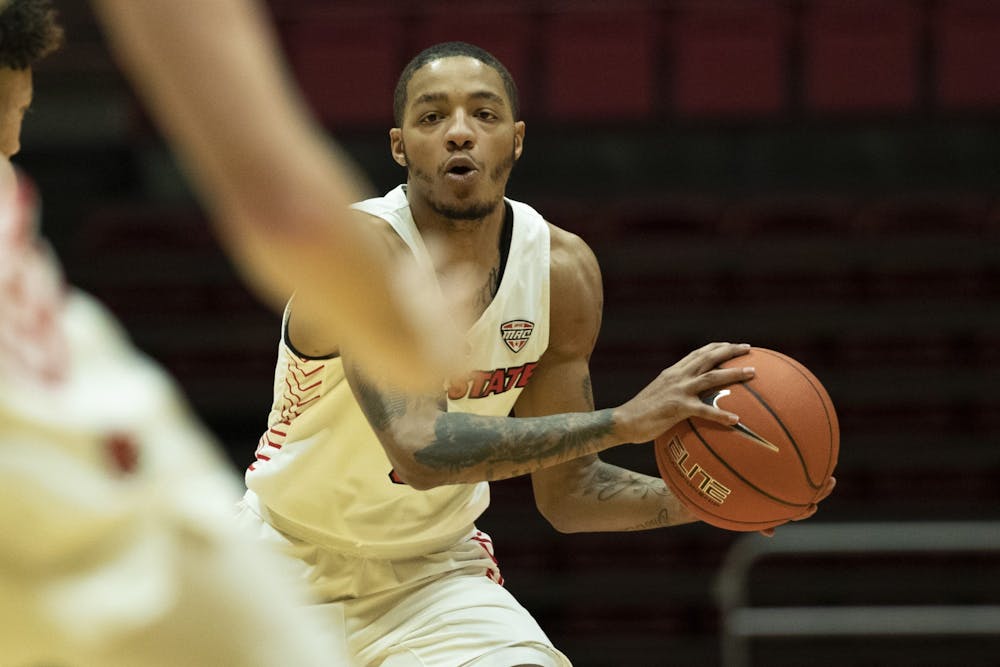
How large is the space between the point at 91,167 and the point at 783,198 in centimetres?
496

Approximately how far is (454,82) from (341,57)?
6.82 metres

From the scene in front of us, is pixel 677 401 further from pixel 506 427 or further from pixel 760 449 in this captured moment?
pixel 506 427

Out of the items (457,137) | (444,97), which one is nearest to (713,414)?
(457,137)

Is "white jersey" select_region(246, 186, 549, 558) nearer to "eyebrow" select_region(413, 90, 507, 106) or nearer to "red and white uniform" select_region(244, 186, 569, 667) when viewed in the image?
"red and white uniform" select_region(244, 186, 569, 667)

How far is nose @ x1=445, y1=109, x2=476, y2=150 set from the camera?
3.32 metres

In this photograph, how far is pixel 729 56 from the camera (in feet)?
31.8

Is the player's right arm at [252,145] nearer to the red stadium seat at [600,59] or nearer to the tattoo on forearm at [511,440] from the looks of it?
the tattoo on forearm at [511,440]

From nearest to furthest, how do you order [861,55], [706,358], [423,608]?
[706,358] → [423,608] → [861,55]

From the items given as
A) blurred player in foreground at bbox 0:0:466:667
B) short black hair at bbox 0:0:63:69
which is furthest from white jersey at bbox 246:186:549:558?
blurred player in foreground at bbox 0:0:466:667

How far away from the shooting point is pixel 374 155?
975cm

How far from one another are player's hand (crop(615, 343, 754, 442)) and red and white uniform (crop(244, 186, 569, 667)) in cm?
44

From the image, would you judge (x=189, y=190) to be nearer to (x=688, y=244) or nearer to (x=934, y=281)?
(x=688, y=244)

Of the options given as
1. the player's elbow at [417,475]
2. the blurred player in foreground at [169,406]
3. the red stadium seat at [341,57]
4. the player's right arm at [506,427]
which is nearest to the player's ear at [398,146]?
the player's right arm at [506,427]

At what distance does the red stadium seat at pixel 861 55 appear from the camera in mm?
9578
